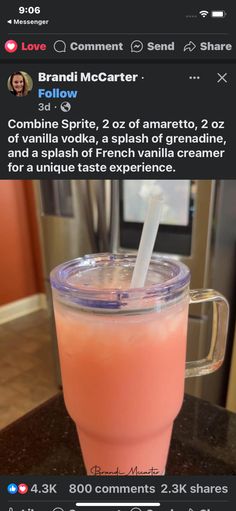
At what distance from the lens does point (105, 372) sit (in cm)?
44

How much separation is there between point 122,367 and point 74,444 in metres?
0.23

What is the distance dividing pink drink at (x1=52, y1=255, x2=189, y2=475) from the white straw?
0.10 feet

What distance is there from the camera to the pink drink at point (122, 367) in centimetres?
43

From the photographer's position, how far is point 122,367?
0.43 m

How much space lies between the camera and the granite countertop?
0.53 m

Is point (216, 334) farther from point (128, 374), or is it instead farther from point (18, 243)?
point (18, 243)

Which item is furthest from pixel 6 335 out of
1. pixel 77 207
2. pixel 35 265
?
pixel 77 207
